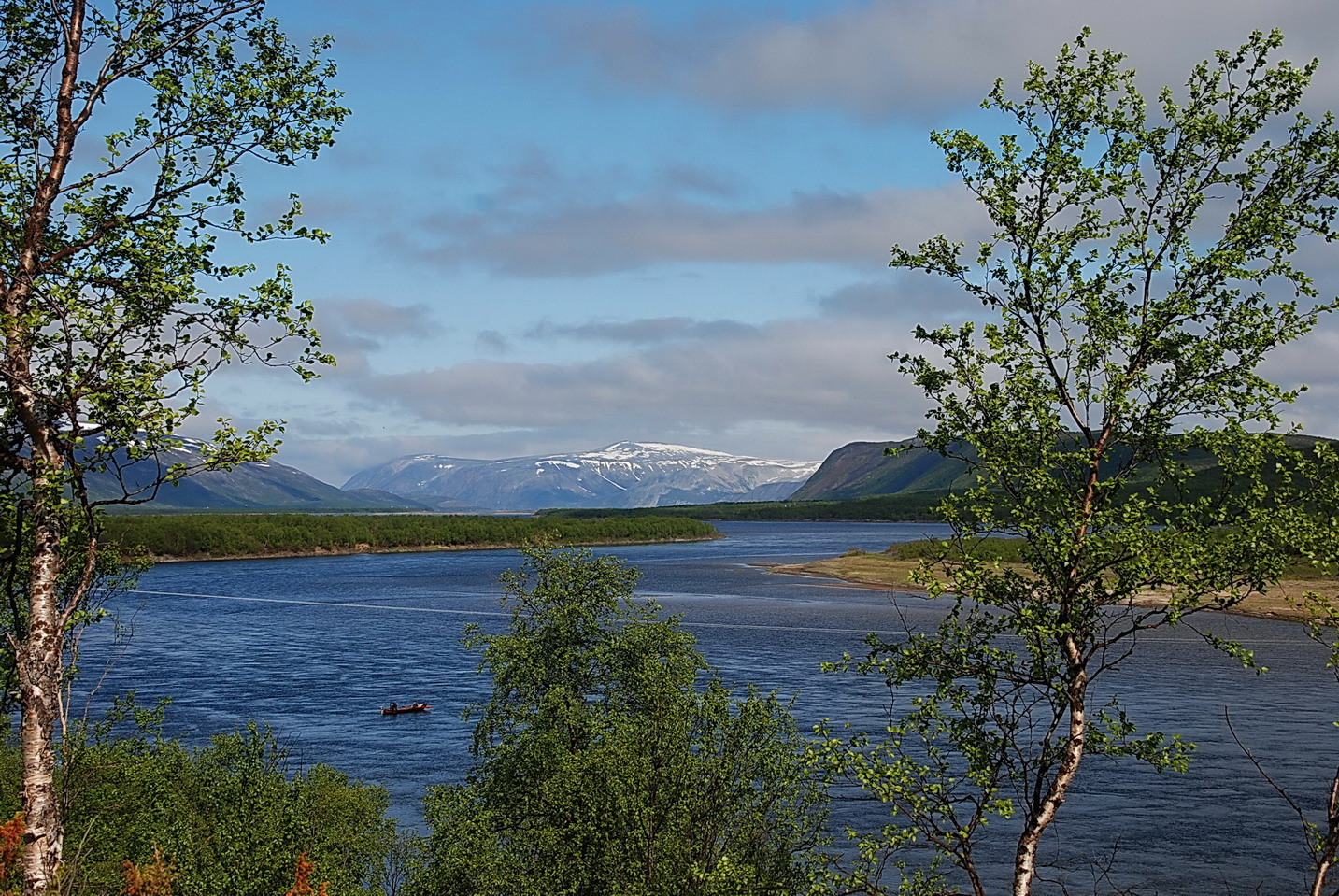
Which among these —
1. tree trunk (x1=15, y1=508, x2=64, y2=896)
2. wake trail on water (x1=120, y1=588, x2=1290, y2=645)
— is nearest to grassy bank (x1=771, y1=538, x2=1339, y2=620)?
wake trail on water (x1=120, y1=588, x2=1290, y2=645)

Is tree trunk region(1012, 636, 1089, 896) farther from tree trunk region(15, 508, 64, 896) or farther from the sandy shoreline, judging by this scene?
the sandy shoreline

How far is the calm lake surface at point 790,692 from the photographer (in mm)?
51094

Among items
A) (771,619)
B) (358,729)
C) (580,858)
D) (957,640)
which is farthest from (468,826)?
(771,619)

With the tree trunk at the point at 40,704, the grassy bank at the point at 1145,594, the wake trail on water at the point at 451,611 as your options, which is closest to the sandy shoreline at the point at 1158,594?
the grassy bank at the point at 1145,594

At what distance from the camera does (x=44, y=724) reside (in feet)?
51.6

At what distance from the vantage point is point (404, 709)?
7594 centimetres

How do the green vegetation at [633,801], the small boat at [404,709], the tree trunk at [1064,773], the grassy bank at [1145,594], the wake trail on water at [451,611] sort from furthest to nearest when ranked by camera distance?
the wake trail on water at [451,611] → the small boat at [404,709] → the green vegetation at [633,801] → the grassy bank at [1145,594] → the tree trunk at [1064,773]

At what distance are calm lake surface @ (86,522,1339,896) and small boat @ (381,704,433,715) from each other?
0.74 metres

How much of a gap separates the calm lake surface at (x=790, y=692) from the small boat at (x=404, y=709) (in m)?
0.74

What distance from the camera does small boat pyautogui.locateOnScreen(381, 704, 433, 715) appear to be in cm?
7547

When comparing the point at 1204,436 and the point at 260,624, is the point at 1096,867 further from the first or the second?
the point at 260,624

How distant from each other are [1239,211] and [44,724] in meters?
21.8

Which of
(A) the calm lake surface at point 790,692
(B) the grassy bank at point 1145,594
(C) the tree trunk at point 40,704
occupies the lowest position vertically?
(A) the calm lake surface at point 790,692

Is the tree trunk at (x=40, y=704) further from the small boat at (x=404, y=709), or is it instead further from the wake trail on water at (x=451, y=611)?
the wake trail on water at (x=451, y=611)
